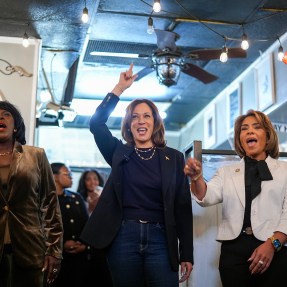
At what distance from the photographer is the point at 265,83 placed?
648 centimetres

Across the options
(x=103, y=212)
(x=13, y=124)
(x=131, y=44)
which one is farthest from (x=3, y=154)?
(x=131, y=44)

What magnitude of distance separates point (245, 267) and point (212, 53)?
11.5 ft

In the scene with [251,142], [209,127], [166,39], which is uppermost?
[166,39]

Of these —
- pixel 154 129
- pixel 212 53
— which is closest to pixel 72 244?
pixel 154 129

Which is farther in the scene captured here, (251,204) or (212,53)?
(212,53)

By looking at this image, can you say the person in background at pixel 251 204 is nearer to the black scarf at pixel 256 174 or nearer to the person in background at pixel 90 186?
the black scarf at pixel 256 174

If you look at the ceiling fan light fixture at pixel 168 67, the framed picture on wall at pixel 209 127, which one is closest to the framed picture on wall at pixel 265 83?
the ceiling fan light fixture at pixel 168 67

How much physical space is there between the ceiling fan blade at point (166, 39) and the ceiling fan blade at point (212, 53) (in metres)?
0.23

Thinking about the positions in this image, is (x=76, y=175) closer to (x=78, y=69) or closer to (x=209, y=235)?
(x=78, y=69)

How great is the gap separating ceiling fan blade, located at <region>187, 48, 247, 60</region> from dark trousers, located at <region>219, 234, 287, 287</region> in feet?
10.9

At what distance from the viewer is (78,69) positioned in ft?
24.3

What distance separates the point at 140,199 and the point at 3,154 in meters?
0.77

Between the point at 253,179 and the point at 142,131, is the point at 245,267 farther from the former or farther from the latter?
the point at 142,131

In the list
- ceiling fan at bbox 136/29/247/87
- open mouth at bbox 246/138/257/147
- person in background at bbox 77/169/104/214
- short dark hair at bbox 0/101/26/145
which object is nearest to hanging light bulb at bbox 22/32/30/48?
ceiling fan at bbox 136/29/247/87
